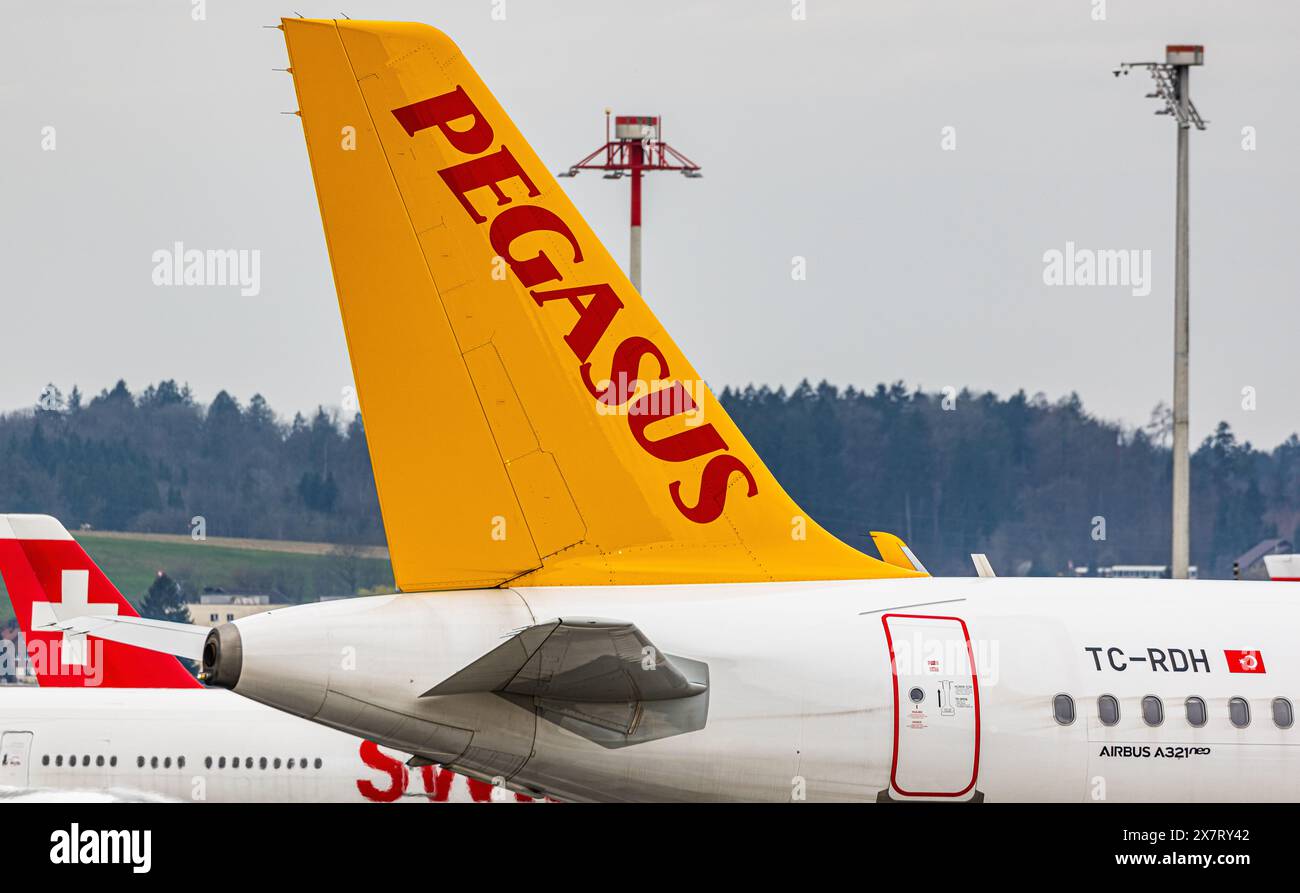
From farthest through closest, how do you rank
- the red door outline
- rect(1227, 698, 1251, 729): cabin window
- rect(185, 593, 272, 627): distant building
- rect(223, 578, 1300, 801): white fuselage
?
rect(185, 593, 272, 627): distant building → rect(1227, 698, 1251, 729): cabin window → the red door outline → rect(223, 578, 1300, 801): white fuselage

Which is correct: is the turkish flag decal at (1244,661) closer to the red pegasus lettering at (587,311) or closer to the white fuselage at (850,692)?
the white fuselage at (850,692)

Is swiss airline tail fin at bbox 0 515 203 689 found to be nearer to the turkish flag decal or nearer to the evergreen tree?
the turkish flag decal

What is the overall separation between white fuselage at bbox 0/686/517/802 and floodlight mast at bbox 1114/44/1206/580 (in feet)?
56.2

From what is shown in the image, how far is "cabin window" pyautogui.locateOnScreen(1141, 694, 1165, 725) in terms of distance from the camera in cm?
1497

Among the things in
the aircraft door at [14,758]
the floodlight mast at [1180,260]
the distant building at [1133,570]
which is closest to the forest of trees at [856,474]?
the distant building at [1133,570]

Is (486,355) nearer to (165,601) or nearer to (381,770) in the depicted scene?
(381,770)

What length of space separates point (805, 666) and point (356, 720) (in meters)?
3.55

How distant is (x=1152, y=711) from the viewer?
1498 cm

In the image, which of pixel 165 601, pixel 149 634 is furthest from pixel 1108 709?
pixel 165 601

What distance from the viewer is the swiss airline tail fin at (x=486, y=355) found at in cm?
1452

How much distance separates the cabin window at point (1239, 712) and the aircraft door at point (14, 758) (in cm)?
1803

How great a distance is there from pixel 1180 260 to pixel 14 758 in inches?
Answer: 898

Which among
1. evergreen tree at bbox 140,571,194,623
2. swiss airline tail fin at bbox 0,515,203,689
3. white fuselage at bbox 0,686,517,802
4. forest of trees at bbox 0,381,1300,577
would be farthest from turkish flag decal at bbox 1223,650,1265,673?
evergreen tree at bbox 140,571,194,623
